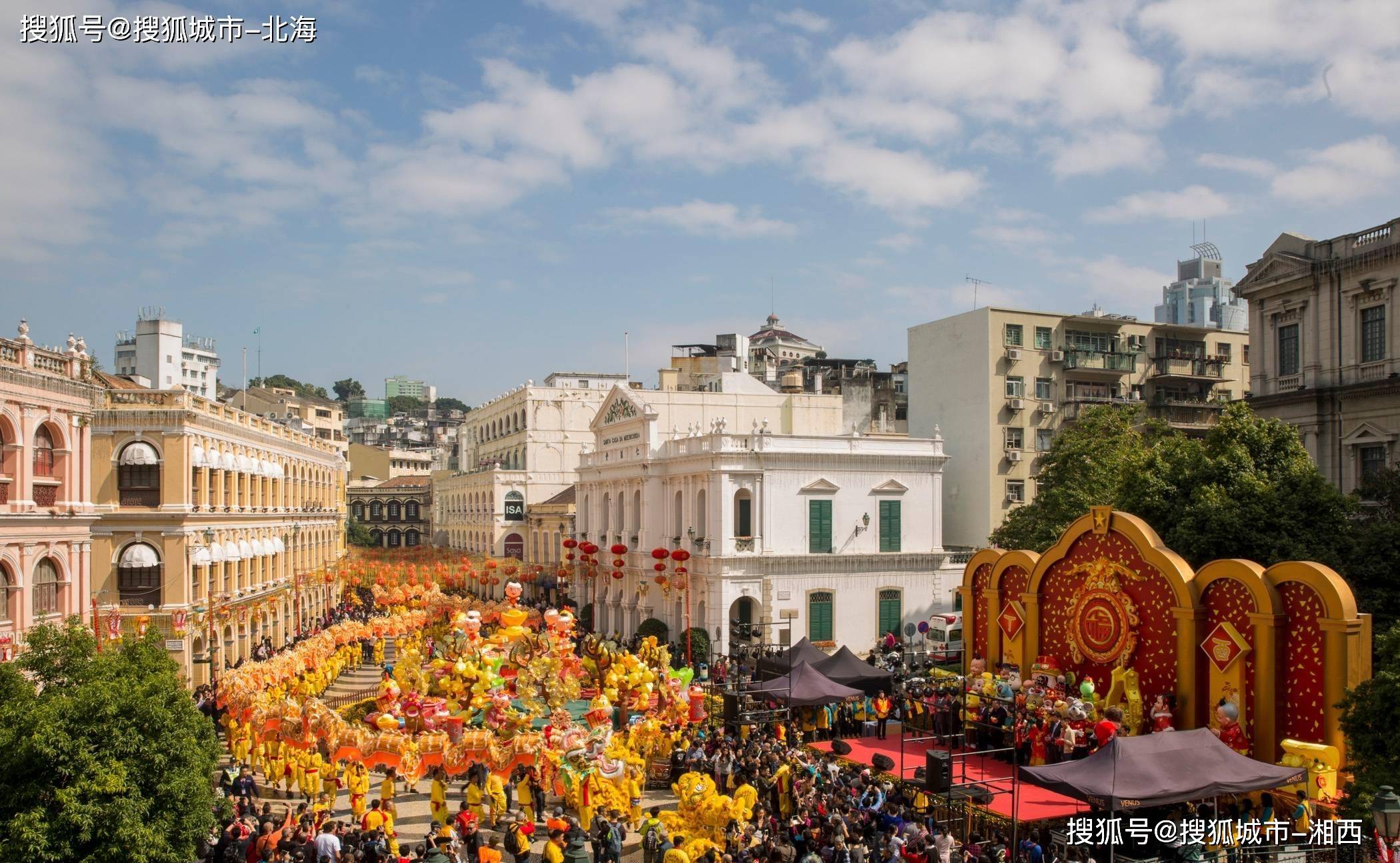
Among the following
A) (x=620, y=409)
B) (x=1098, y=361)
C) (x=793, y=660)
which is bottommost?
(x=793, y=660)

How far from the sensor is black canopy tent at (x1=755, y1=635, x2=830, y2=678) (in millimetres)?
26875

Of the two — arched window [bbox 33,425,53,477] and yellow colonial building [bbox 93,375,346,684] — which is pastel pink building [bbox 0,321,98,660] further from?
yellow colonial building [bbox 93,375,346,684]

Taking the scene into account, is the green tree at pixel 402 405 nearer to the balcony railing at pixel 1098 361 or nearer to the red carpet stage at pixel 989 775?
the balcony railing at pixel 1098 361

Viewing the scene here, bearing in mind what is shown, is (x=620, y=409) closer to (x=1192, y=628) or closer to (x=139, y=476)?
(x=139, y=476)

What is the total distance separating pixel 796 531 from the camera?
126 feet

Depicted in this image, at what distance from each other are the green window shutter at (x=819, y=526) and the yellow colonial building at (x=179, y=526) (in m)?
19.2

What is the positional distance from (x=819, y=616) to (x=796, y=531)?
3.10 m

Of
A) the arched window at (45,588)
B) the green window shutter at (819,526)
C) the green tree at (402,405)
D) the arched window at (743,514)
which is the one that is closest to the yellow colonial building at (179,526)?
the arched window at (45,588)

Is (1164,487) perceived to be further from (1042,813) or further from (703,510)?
(703,510)

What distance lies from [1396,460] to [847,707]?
1698 centimetres

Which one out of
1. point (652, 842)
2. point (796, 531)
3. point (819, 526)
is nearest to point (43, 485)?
point (652, 842)

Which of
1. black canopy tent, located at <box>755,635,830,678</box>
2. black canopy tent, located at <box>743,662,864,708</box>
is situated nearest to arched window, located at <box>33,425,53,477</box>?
black canopy tent, located at <box>743,662,864,708</box>

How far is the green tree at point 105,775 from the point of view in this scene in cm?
1435

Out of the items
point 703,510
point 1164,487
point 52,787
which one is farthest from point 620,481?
point 52,787
